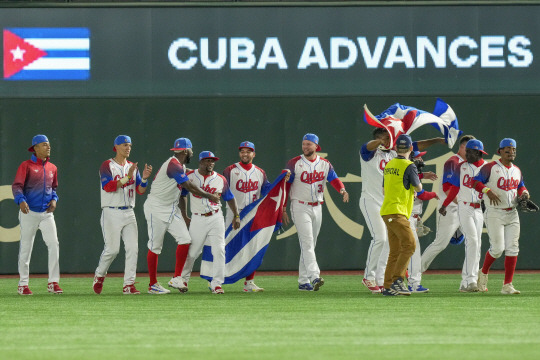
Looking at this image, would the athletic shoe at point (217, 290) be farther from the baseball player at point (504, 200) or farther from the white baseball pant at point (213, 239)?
the baseball player at point (504, 200)

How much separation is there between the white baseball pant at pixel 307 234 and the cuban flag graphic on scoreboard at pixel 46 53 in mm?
6135

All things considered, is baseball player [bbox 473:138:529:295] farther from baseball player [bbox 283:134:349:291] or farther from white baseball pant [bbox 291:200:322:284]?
white baseball pant [bbox 291:200:322:284]

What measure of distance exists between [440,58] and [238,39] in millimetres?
3725

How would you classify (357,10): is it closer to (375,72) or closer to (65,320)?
(375,72)

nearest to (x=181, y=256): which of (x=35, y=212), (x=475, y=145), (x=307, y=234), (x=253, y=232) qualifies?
(x=253, y=232)

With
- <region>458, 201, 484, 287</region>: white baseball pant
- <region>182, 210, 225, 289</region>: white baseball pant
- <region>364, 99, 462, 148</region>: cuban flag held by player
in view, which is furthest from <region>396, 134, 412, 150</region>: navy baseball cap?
<region>182, 210, 225, 289</region>: white baseball pant

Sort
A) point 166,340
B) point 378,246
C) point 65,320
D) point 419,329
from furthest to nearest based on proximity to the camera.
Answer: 1. point 378,246
2. point 65,320
3. point 419,329
4. point 166,340

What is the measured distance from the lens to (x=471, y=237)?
1270cm

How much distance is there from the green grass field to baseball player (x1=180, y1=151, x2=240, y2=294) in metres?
0.40

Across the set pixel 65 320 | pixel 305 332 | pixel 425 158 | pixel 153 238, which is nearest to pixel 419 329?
pixel 305 332

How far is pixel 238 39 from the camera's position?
57.7ft

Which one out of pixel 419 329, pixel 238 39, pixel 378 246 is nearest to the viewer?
pixel 419 329

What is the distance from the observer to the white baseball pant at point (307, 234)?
512 inches

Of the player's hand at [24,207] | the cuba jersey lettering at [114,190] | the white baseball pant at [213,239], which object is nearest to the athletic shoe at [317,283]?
the white baseball pant at [213,239]
